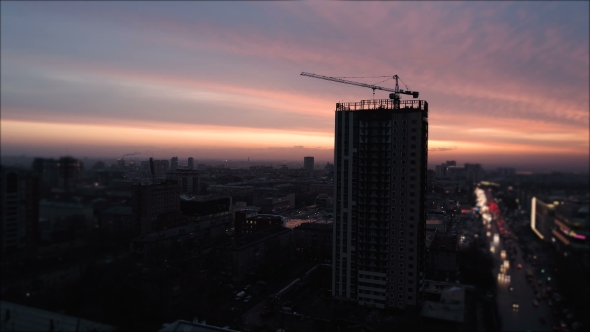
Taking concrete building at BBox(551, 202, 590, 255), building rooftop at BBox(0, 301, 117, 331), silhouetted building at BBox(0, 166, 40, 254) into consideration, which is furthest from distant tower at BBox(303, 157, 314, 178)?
concrete building at BBox(551, 202, 590, 255)

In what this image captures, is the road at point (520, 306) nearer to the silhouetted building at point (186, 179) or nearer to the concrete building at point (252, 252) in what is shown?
the concrete building at point (252, 252)

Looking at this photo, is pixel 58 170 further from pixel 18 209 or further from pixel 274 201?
pixel 274 201

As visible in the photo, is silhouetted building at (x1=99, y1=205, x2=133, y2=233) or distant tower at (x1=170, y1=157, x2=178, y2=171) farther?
silhouetted building at (x1=99, y1=205, x2=133, y2=233)

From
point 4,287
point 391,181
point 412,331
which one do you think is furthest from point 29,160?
point 391,181

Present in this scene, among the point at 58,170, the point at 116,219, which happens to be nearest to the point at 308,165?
the point at 58,170

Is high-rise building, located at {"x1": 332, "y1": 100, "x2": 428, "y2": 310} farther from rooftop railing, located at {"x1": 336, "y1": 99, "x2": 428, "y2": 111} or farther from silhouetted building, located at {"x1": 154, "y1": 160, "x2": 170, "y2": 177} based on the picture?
silhouetted building, located at {"x1": 154, "y1": 160, "x2": 170, "y2": 177}

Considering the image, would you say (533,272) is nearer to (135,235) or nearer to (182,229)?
(182,229)

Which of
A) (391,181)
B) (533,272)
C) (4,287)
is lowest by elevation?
(533,272)
